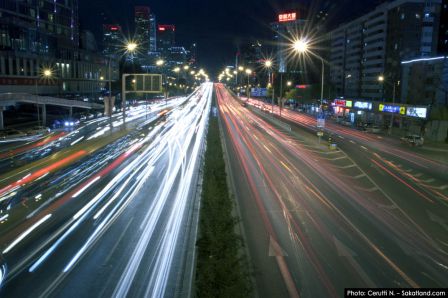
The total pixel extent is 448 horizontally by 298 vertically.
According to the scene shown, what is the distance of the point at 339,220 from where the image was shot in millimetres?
20516

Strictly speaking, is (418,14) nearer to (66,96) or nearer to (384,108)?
(384,108)

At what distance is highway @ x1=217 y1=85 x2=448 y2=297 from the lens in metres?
14.2

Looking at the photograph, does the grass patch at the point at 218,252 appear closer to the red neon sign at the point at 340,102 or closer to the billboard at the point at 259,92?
the red neon sign at the point at 340,102

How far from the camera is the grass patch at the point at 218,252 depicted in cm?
1148

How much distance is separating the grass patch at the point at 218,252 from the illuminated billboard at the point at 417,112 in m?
40.3

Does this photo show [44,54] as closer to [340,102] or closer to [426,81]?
[340,102]

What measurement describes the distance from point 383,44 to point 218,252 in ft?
360

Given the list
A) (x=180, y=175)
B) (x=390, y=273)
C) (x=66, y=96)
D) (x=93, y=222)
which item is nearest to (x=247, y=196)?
(x=180, y=175)

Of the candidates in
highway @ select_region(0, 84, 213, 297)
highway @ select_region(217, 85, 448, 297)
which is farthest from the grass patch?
highway @ select_region(217, 85, 448, 297)

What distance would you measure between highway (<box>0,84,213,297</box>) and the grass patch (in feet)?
1.82

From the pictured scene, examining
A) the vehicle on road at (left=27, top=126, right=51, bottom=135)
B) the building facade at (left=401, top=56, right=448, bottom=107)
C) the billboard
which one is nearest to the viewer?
the vehicle on road at (left=27, top=126, right=51, bottom=135)

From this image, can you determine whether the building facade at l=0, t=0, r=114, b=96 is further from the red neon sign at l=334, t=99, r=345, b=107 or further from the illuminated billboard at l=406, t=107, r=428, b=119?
the illuminated billboard at l=406, t=107, r=428, b=119

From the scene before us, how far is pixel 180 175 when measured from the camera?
29.8 metres

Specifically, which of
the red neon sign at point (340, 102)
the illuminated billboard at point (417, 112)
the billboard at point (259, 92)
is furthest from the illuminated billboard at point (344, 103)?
the billboard at point (259, 92)
